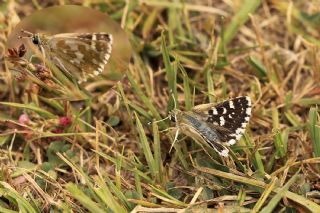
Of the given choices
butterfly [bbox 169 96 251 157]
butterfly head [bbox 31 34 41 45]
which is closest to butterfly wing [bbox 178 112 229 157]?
butterfly [bbox 169 96 251 157]

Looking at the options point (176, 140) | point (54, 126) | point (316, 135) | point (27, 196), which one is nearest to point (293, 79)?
point (316, 135)

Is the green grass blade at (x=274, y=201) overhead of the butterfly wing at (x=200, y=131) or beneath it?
beneath

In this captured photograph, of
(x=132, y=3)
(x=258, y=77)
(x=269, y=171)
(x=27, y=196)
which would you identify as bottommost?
(x=27, y=196)

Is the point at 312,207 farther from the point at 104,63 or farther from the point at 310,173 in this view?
the point at 104,63

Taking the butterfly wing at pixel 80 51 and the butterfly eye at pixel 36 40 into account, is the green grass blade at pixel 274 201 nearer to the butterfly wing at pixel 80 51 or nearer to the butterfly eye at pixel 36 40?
the butterfly wing at pixel 80 51

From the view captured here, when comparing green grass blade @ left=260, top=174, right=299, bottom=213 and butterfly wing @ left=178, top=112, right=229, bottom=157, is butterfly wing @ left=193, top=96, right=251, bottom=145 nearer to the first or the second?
butterfly wing @ left=178, top=112, right=229, bottom=157

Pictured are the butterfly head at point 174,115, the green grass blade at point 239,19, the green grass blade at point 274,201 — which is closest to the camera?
the green grass blade at point 274,201

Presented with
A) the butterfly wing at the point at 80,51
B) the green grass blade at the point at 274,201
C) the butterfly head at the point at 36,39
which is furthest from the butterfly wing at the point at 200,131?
the butterfly head at the point at 36,39
